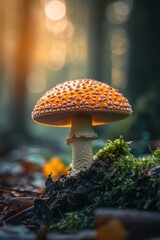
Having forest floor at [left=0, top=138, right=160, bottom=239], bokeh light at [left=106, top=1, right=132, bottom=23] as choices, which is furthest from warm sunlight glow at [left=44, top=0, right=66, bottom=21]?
forest floor at [left=0, top=138, right=160, bottom=239]

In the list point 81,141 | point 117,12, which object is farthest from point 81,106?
point 117,12

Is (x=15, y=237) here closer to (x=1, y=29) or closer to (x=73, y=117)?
(x=73, y=117)

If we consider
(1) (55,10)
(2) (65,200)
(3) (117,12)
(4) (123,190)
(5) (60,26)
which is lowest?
(2) (65,200)

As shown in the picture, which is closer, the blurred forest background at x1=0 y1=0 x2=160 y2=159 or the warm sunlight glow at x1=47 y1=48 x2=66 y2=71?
the blurred forest background at x1=0 y1=0 x2=160 y2=159

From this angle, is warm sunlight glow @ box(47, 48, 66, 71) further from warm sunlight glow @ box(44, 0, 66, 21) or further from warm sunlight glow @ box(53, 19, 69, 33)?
warm sunlight glow @ box(44, 0, 66, 21)

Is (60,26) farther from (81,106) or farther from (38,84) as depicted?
(81,106)

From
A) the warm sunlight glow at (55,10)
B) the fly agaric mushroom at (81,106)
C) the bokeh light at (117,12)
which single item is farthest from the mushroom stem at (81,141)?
the warm sunlight glow at (55,10)

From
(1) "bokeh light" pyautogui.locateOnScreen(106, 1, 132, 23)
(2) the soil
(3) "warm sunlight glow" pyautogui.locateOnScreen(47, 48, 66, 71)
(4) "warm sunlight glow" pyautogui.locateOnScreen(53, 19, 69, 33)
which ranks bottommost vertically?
(2) the soil

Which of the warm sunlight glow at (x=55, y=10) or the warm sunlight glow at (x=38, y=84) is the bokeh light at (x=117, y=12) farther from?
the warm sunlight glow at (x=38, y=84)
